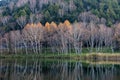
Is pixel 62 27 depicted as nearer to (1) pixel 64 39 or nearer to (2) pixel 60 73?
(1) pixel 64 39

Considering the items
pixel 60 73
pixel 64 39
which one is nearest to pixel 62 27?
pixel 64 39

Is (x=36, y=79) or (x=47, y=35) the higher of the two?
(x=47, y=35)

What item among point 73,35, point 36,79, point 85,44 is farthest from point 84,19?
point 36,79

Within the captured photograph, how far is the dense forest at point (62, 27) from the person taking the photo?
104 meters

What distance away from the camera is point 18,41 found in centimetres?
11356

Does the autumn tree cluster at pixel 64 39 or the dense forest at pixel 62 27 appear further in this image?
the dense forest at pixel 62 27

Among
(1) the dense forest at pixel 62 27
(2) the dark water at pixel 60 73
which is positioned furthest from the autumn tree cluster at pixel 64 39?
(2) the dark water at pixel 60 73

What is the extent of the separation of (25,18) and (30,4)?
106ft

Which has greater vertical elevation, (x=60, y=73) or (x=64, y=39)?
(x=64, y=39)

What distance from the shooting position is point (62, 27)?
10750 centimetres

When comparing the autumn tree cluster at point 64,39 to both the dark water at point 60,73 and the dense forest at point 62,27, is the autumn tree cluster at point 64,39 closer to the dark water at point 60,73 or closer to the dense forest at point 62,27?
the dense forest at point 62,27

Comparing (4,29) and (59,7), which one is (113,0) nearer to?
(59,7)

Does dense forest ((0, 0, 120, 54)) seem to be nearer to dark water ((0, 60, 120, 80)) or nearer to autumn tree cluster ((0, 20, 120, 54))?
autumn tree cluster ((0, 20, 120, 54))

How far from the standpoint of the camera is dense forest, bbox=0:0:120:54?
104188 mm
